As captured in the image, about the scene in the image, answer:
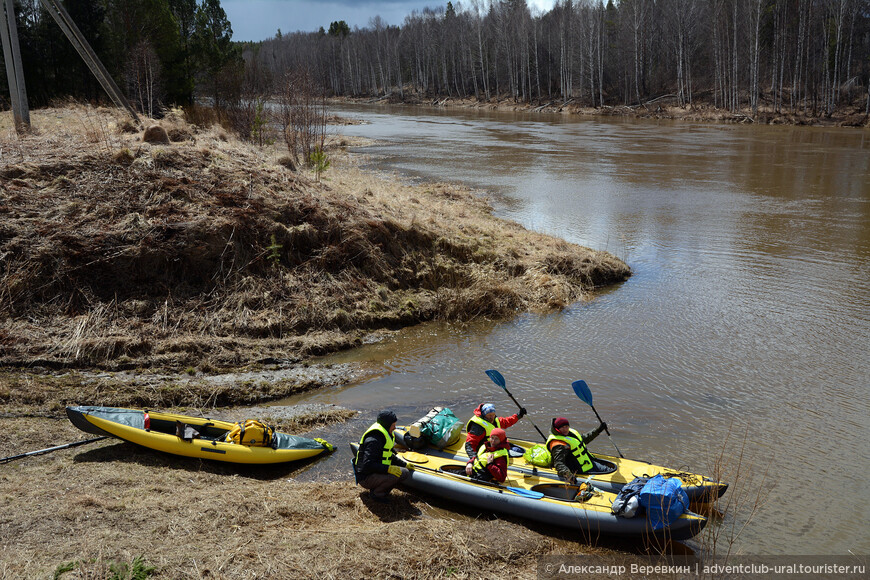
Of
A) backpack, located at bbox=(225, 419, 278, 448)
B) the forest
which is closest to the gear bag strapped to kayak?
backpack, located at bbox=(225, 419, 278, 448)

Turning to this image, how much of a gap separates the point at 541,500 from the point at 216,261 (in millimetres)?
7610

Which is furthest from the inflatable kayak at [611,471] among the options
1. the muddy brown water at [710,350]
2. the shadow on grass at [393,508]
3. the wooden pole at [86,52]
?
the wooden pole at [86,52]

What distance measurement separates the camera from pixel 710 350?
418 inches

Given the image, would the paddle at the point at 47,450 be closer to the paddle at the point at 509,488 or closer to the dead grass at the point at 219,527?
the dead grass at the point at 219,527

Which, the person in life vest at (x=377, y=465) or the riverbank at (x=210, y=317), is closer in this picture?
the riverbank at (x=210, y=317)

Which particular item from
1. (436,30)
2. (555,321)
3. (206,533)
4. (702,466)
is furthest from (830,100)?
(436,30)

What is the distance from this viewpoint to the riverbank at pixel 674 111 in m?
41.5

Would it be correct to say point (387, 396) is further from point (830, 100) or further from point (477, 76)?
point (477, 76)

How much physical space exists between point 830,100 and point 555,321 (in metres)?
40.6

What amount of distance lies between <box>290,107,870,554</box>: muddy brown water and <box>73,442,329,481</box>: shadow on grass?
2.30ft

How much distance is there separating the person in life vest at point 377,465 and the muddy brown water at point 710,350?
1.00 metres

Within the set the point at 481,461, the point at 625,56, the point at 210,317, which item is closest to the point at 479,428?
the point at 481,461

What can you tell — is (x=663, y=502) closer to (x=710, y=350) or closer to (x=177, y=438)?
(x=177, y=438)

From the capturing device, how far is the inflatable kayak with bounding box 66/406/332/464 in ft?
23.4
